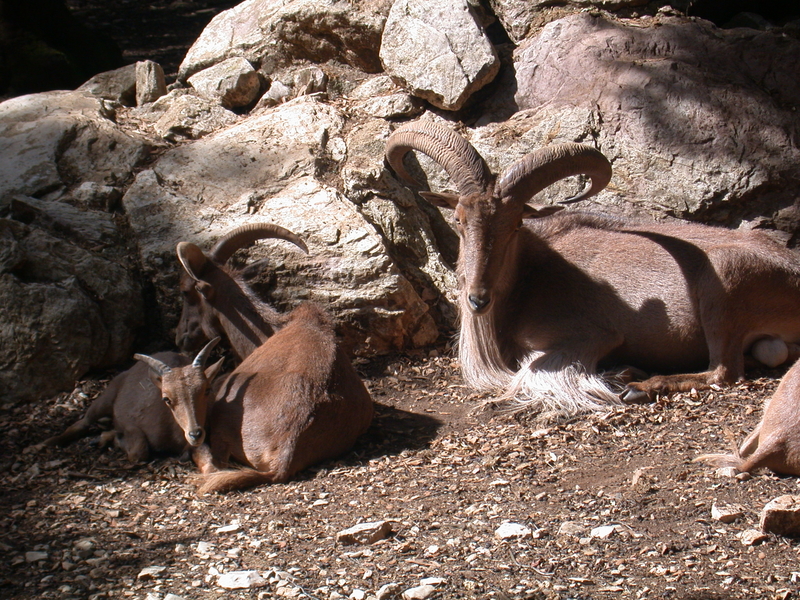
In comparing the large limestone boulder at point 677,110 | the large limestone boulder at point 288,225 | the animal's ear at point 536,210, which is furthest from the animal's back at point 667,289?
the large limestone boulder at point 288,225

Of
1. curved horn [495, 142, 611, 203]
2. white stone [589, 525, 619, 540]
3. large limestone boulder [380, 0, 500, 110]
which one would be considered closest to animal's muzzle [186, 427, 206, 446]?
white stone [589, 525, 619, 540]

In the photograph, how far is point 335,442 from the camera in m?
4.81

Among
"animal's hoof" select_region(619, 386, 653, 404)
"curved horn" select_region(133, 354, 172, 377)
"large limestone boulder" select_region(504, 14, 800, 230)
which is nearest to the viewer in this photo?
"curved horn" select_region(133, 354, 172, 377)

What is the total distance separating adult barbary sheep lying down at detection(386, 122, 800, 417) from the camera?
577 centimetres

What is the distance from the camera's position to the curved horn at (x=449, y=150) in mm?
5828

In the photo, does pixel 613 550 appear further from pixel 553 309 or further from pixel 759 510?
pixel 553 309

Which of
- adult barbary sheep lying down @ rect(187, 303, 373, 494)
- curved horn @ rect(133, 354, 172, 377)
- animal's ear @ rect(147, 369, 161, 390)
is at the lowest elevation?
adult barbary sheep lying down @ rect(187, 303, 373, 494)

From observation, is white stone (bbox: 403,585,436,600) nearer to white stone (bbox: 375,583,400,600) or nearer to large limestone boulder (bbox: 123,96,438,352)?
white stone (bbox: 375,583,400,600)

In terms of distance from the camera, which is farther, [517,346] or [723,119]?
[723,119]

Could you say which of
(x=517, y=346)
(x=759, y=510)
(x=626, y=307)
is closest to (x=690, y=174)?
(x=626, y=307)

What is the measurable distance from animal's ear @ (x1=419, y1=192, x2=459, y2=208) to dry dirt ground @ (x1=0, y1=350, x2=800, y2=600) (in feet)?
5.21

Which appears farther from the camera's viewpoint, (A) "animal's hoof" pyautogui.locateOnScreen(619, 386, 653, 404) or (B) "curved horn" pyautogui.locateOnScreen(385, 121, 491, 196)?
(B) "curved horn" pyautogui.locateOnScreen(385, 121, 491, 196)

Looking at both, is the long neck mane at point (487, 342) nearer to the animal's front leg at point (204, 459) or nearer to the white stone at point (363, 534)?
the animal's front leg at point (204, 459)

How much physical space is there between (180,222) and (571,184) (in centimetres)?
343
